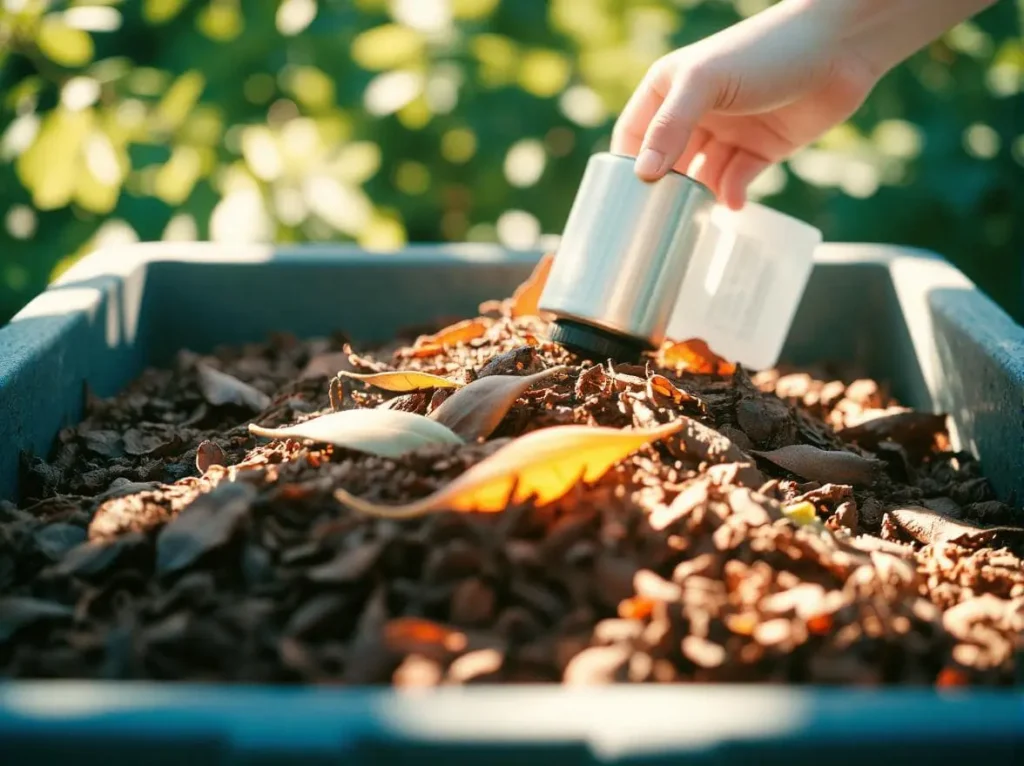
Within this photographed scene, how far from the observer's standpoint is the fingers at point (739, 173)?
1658mm

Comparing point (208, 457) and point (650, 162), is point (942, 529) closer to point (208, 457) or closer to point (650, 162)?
point (650, 162)

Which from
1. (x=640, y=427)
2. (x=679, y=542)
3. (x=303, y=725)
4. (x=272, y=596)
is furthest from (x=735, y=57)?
(x=303, y=725)

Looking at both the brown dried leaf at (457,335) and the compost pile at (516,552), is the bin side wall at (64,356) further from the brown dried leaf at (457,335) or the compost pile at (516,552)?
the brown dried leaf at (457,335)

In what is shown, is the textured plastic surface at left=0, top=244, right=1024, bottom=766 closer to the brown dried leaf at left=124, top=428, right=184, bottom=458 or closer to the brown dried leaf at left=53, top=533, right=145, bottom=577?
the brown dried leaf at left=124, top=428, right=184, bottom=458

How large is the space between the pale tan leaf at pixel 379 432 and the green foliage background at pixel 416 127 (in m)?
1.25

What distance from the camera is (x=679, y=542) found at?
36.2 inches

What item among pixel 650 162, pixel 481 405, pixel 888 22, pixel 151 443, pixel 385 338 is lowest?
pixel 151 443

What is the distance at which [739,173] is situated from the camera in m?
1.66

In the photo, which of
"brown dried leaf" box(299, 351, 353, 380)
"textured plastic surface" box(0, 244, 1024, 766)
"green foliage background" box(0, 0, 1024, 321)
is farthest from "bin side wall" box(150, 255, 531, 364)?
"green foliage background" box(0, 0, 1024, 321)

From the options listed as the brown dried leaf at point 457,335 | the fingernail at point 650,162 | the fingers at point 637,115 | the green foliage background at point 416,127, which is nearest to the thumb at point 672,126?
the fingernail at point 650,162

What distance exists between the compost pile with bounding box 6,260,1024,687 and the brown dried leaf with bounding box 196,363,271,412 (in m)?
0.20

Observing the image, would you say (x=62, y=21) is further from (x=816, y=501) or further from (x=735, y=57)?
(x=816, y=501)

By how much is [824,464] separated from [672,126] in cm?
43

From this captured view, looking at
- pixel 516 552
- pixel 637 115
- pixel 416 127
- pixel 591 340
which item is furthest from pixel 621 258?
pixel 416 127
